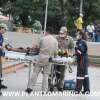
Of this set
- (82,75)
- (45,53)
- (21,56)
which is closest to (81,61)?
(82,75)

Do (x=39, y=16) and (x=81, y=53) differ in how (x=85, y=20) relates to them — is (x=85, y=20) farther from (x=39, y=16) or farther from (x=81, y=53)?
(x=81, y=53)

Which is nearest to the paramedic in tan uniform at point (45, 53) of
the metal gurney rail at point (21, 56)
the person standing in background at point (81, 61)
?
the metal gurney rail at point (21, 56)

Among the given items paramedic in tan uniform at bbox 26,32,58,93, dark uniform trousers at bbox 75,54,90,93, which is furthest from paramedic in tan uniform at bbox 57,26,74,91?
paramedic in tan uniform at bbox 26,32,58,93

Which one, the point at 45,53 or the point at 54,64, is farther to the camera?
the point at 54,64

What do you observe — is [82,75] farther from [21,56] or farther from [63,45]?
[21,56]

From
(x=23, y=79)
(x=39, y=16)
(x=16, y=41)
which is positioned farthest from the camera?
(x=39, y=16)

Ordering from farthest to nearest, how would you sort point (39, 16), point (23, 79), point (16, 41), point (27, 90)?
point (39, 16)
point (16, 41)
point (23, 79)
point (27, 90)

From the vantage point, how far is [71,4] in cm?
5569

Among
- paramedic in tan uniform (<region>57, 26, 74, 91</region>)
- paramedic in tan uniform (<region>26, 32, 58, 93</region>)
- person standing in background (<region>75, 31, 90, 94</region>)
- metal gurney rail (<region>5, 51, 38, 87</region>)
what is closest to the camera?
paramedic in tan uniform (<region>26, 32, 58, 93</region>)

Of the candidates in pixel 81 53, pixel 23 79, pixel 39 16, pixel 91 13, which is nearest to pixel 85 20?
pixel 91 13

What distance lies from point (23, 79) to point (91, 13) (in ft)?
127

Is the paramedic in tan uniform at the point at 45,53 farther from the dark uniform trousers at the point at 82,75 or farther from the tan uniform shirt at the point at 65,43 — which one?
the dark uniform trousers at the point at 82,75

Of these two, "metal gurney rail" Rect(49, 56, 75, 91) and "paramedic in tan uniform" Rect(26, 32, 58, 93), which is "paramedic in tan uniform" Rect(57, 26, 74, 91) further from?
"paramedic in tan uniform" Rect(26, 32, 58, 93)

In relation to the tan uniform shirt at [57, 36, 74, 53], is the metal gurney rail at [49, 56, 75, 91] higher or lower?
lower
